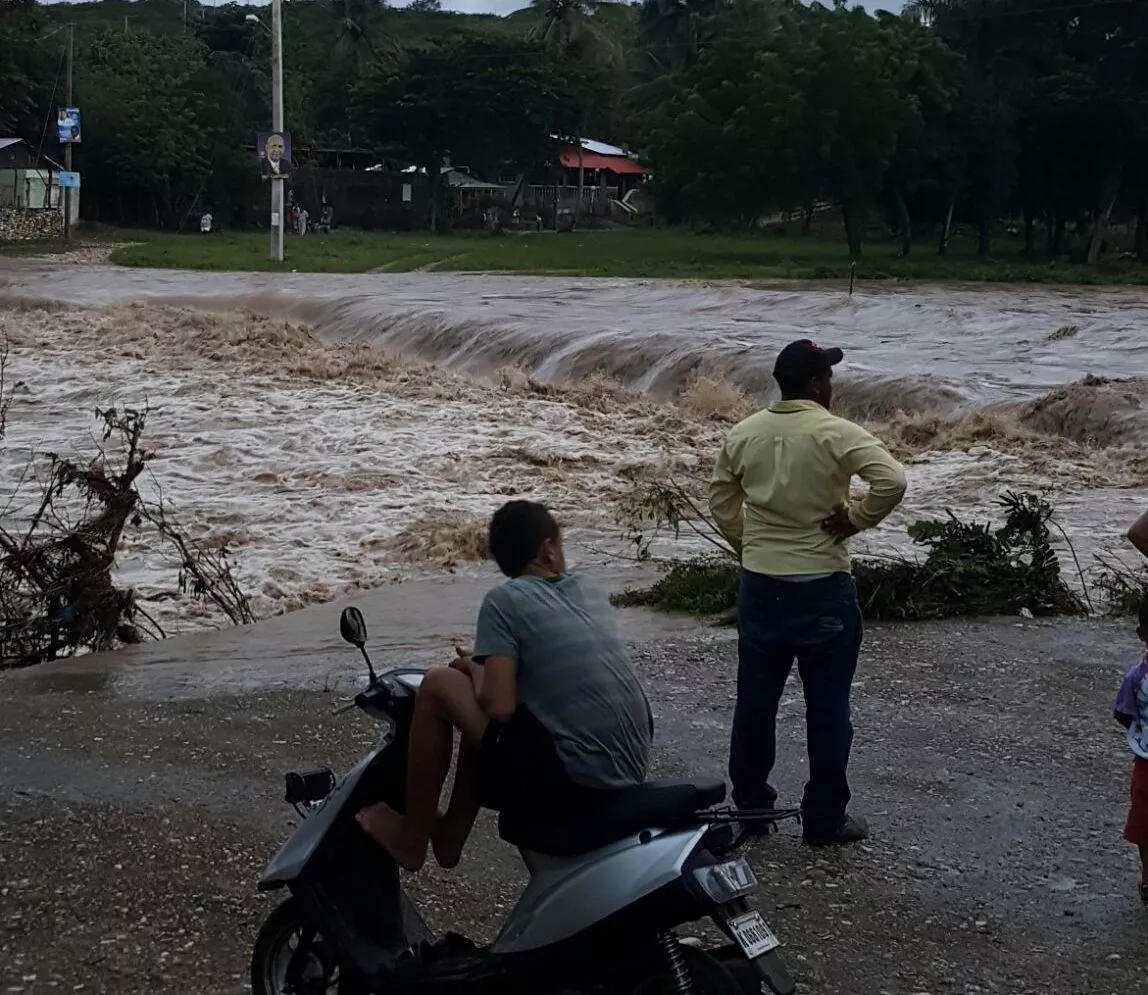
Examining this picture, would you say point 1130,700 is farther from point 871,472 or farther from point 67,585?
point 67,585

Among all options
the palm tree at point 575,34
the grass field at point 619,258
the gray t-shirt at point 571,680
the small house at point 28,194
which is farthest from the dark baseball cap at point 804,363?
the palm tree at point 575,34

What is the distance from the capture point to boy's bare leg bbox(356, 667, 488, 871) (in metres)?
Result: 3.83

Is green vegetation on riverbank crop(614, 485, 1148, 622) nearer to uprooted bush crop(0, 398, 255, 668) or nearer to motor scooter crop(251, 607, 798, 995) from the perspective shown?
uprooted bush crop(0, 398, 255, 668)

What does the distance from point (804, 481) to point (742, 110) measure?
151 feet

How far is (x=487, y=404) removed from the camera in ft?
80.4

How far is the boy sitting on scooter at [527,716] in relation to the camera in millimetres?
3807

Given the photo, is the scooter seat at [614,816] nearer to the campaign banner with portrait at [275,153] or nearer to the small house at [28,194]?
the campaign banner with portrait at [275,153]

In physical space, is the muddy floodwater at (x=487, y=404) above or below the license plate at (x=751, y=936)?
below

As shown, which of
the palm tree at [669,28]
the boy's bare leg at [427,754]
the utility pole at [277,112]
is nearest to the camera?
the boy's bare leg at [427,754]

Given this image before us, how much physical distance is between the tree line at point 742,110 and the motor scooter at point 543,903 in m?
46.2

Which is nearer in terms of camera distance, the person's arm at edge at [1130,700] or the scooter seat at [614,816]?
the scooter seat at [614,816]

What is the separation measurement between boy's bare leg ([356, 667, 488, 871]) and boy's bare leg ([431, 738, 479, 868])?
34mm

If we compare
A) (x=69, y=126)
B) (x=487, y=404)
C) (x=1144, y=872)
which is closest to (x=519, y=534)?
(x=1144, y=872)

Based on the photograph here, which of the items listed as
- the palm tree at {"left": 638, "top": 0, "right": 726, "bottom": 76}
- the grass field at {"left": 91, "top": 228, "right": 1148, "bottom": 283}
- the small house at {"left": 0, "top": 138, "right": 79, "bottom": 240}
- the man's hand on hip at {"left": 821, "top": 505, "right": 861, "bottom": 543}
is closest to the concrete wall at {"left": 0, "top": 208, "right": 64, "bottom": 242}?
the small house at {"left": 0, "top": 138, "right": 79, "bottom": 240}
